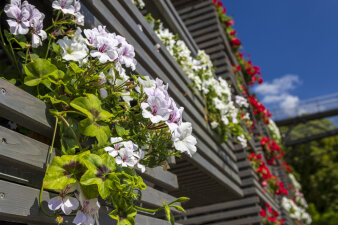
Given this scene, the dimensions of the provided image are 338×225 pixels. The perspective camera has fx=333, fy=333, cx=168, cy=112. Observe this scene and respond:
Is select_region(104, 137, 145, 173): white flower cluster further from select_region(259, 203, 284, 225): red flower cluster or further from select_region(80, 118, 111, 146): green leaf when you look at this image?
select_region(259, 203, 284, 225): red flower cluster

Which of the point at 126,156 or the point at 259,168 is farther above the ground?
the point at 259,168

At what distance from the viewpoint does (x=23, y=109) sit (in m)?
1.37

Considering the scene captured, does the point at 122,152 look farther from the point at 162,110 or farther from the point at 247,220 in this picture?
the point at 247,220

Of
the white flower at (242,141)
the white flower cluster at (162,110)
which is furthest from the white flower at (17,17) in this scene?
the white flower at (242,141)

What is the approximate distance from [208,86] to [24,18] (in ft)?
11.4

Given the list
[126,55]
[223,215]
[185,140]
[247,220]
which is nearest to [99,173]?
[185,140]

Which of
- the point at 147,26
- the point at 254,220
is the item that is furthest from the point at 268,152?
the point at 147,26

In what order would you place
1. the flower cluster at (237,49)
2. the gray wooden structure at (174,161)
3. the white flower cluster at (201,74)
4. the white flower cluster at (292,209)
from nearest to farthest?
the gray wooden structure at (174,161) → the white flower cluster at (201,74) → the flower cluster at (237,49) → the white flower cluster at (292,209)

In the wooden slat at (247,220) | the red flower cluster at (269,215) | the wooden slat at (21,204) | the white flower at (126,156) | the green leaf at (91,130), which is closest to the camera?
the wooden slat at (21,204)

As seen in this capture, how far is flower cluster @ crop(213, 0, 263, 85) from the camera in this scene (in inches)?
292

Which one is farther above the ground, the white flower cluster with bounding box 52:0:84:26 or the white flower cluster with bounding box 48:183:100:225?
the white flower cluster with bounding box 52:0:84:26

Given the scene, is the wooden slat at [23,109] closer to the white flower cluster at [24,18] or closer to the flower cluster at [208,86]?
the white flower cluster at [24,18]

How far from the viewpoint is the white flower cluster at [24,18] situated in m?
1.43

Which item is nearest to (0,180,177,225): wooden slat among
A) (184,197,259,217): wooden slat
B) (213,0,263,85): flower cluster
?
(184,197,259,217): wooden slat
